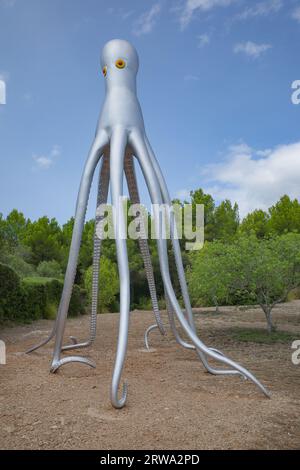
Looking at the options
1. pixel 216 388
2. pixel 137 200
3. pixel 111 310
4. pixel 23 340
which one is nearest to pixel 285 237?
pixel 137 200

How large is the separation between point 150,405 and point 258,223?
26.7 metres

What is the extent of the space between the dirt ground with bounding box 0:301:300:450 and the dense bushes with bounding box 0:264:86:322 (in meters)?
4.23

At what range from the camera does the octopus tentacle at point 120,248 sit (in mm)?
4418

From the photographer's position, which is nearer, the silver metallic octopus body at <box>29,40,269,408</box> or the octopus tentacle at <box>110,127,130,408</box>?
the octopus tentacle at <box>110,127,130,408</box>

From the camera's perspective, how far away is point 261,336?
9789 millimetres

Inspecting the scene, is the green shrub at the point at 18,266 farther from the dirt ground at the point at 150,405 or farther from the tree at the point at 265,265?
the tree at the point at 265,265

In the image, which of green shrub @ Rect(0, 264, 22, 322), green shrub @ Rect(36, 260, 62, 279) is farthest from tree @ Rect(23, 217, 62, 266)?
green shrub @ Rect(0, 264, 22, 322)

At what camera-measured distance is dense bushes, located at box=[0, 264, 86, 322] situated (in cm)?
1146

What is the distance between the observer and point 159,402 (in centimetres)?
457

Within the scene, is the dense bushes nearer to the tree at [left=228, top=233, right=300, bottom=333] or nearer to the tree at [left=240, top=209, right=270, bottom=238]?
the tree at [left=228, top=233, right=300, bottom=333]

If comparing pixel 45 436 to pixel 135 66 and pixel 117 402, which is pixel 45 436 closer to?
pixel 117 402

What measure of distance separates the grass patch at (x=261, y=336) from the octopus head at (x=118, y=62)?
20.4 feet

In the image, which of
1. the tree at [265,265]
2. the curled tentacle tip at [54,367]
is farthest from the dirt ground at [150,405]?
the tree at [265,265]
